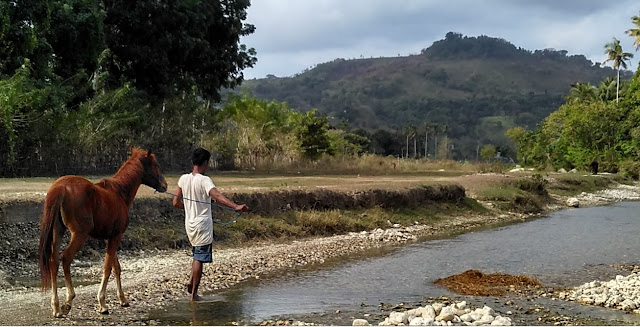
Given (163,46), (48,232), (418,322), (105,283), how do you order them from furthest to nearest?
(163,46)
(105,283)
(418,322)
(48,232)

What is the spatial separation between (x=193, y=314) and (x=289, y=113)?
59.4m

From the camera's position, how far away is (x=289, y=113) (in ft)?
223

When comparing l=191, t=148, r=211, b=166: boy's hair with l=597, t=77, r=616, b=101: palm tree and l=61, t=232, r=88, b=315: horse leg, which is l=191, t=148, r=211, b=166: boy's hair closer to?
l=61, t=232, r=88, b=315: horse leg

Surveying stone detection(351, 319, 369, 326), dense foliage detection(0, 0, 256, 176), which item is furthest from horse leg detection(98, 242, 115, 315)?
dense foliage detection(0, 0, 256, 176)

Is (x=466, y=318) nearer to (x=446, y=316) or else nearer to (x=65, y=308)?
(x=446, y=316)

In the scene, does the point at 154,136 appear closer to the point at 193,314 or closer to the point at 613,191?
the point at 193,314

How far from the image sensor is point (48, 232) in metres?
8.23

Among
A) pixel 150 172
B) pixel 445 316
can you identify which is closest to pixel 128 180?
pixel 150 172

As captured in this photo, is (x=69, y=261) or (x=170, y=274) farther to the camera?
(x=170, y=274)

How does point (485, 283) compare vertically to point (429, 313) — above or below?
below

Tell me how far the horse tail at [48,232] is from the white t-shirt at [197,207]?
164 cm

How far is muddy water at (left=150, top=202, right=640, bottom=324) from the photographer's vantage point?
32.8ft

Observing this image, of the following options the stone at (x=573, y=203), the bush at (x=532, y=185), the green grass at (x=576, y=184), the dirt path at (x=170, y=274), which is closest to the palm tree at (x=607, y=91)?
the green grass at (x=576, y=184)

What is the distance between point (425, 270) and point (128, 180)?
7.62 metres
